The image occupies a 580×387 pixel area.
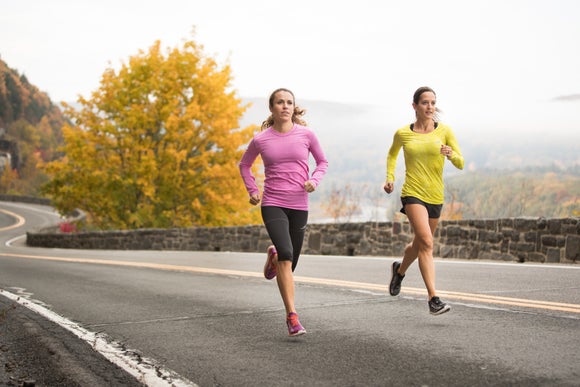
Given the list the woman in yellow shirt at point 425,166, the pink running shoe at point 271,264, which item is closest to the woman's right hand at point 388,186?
the woman in yellow shirt at point 425,166

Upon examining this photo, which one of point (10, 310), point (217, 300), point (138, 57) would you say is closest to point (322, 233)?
point (217, 300)

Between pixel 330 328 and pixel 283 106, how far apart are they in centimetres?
178

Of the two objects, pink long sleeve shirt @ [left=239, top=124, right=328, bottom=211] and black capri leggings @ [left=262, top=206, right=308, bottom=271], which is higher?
pink long sleeve shirt @ [left=239, top=124, right=328, bottom=211]

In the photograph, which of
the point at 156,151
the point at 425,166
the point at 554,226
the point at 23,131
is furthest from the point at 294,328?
the point at 23,131

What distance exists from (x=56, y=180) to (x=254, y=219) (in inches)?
391

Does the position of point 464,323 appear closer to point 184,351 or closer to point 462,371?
point 462,371

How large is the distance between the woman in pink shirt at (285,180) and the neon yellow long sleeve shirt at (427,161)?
101 cm

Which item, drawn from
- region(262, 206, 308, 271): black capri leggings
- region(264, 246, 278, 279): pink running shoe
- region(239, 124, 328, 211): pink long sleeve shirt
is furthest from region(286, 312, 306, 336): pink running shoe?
region(239, 124, 328, 211): pink long sleeve shirt

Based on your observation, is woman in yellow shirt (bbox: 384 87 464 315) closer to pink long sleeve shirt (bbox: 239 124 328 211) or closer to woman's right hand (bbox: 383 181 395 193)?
woman's right hand (bbox: 383 181 395 193)

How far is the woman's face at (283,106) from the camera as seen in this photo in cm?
539

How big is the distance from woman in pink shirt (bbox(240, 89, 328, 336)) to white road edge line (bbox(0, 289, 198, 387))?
120 centimetres

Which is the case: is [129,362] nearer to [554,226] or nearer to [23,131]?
[554,226]

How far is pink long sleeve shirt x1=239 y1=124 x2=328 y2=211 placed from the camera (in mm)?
5406

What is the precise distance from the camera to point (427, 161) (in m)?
6.12
